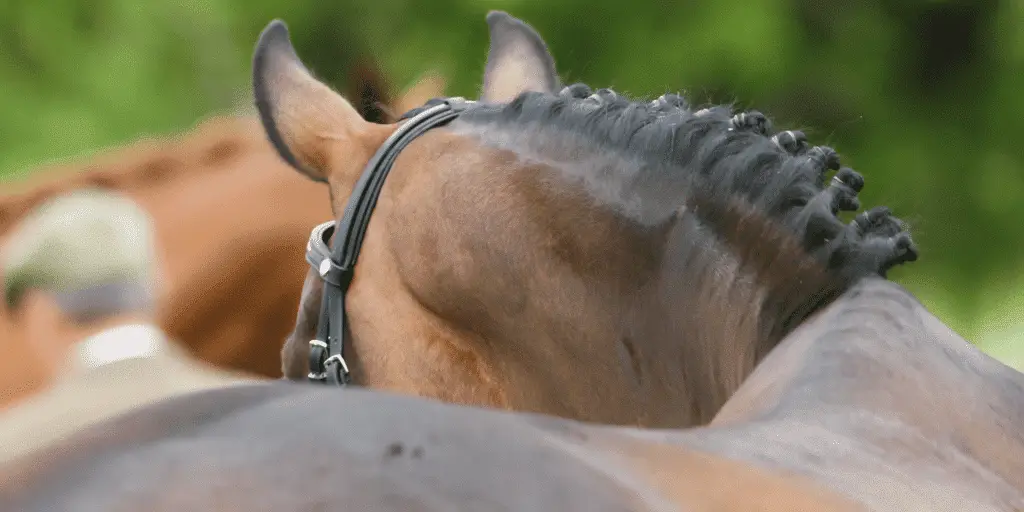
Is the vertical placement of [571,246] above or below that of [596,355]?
above

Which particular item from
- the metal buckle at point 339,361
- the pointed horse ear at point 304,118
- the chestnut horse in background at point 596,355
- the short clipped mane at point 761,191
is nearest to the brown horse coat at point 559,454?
the chestnut horse in background at point 596,355

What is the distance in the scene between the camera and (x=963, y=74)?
164 inches

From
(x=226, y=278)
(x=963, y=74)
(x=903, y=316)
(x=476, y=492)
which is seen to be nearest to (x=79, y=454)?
(x=476, y=492)

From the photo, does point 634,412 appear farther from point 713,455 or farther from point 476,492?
point 476,492

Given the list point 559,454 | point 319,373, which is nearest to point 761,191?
point 559,454

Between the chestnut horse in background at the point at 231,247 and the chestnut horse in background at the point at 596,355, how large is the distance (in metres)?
1.08

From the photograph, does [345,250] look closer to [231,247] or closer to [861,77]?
[231,247]

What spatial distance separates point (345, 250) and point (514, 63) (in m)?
0.50

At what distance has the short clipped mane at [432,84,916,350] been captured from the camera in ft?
3.70

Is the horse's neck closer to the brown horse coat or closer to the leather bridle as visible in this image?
the brown horse coat

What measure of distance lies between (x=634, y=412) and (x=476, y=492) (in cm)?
73

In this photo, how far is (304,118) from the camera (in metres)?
1.61

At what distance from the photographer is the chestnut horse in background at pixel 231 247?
9.01ft

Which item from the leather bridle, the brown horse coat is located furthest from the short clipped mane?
the leather bridle
